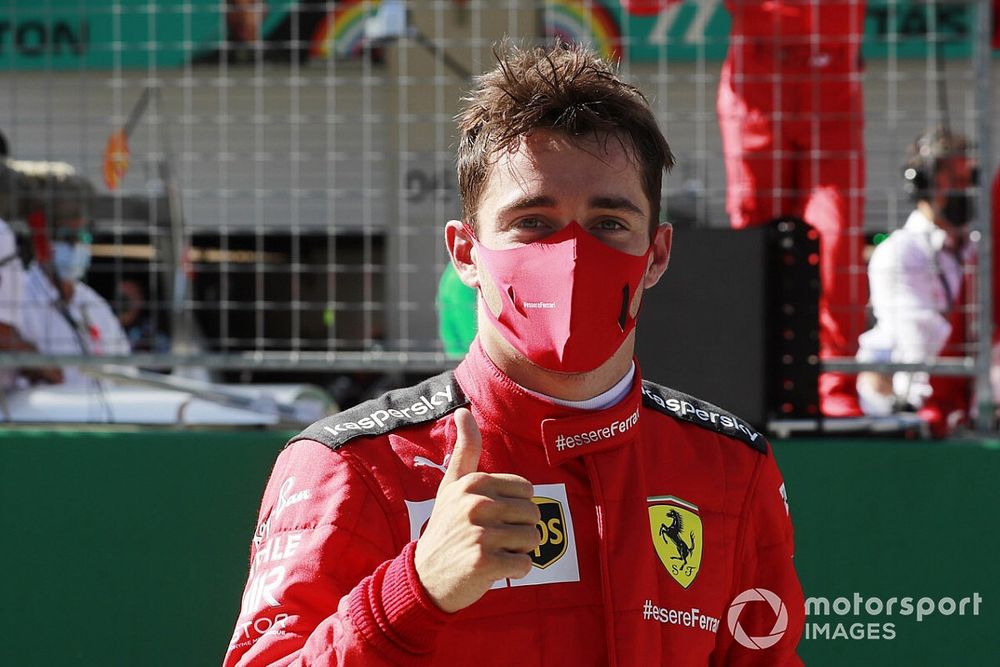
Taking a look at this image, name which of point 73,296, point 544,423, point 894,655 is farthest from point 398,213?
point 544,423

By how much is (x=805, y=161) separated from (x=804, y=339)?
842 millimetres

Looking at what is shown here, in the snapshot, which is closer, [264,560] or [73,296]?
[264,560]

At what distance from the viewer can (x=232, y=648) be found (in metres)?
1.71

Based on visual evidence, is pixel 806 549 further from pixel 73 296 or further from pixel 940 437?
pixel 73 296

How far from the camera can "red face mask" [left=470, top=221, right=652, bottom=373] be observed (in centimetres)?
175

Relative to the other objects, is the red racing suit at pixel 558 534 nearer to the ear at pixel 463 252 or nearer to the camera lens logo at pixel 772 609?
the camera lens logo at pixel 772 609

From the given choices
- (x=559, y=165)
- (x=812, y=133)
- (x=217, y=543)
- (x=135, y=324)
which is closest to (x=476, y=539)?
(x=559, y=165)

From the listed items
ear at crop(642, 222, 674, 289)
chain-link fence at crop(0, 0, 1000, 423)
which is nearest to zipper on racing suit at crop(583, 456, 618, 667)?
ear at crop(642, 222, 674, 289)

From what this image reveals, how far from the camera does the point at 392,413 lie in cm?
188

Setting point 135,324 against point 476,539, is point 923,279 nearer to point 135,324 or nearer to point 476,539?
point 476,539

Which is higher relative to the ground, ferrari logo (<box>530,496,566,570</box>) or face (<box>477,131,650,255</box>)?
face (<box>477,131,650,255</box>)

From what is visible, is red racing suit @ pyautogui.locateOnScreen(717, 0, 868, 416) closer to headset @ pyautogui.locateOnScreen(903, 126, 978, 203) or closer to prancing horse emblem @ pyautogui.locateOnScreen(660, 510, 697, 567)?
headset @ pyautogui.locateOnScreen(903, 126, 978, 203)

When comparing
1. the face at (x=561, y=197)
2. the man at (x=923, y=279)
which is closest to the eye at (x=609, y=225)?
the face at (x=561, y=197)

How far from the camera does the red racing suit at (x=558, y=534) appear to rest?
1.69 m
